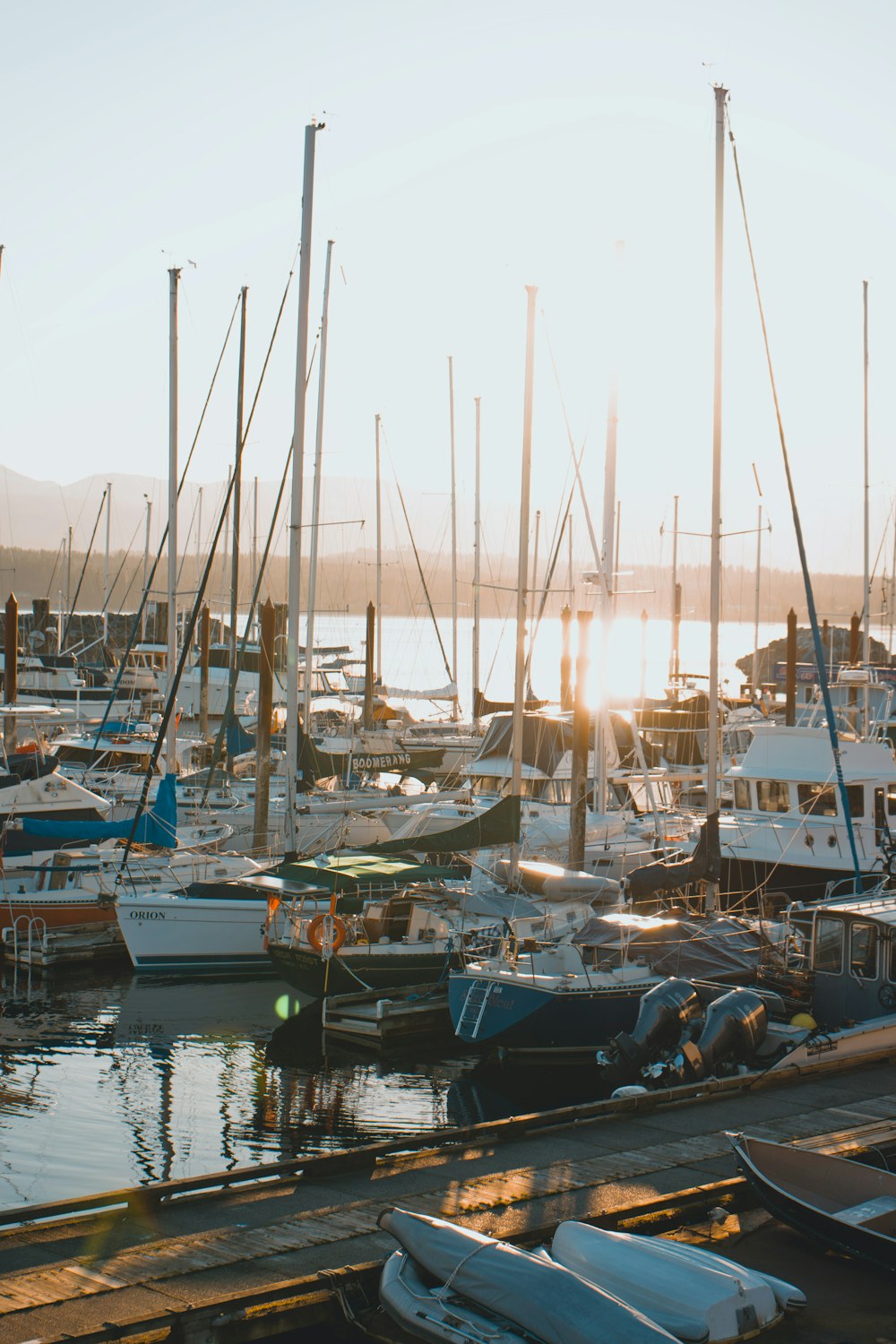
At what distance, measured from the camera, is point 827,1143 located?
11625 millimetres

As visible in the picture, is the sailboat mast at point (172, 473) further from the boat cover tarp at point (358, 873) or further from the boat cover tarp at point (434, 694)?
the boat cover tarp at point (434, 694)

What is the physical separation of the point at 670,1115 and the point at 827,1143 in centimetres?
172

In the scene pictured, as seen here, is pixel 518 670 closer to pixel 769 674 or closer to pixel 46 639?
pixel 46 639

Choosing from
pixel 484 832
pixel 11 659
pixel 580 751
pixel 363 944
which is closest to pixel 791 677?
pixel 580 751

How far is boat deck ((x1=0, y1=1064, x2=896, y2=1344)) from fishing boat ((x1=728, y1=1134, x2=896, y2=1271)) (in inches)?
23.3

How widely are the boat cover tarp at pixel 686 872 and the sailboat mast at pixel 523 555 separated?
2.07 m

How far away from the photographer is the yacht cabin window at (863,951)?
16.2 metres

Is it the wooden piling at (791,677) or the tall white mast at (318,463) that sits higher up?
the tall white mast at (318,463)

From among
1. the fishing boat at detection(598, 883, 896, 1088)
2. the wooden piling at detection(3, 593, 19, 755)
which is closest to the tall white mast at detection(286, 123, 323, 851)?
the fishing boat at detection(598, 883, 896, 1088)

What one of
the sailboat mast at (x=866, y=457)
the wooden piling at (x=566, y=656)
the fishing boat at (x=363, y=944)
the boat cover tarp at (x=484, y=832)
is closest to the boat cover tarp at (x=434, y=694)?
the wooden piling at (x=566, y=656)

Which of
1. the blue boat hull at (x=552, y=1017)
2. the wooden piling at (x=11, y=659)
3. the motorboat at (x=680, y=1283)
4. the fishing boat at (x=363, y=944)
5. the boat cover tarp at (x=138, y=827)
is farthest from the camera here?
the wooden piling at (x=11, y=659)

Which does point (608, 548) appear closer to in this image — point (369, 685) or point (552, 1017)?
point (552, 1017)

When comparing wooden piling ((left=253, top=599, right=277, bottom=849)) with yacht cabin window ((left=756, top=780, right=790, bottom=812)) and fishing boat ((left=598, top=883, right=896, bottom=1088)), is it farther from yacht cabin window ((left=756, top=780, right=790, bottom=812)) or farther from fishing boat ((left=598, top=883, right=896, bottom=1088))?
fishing boat ((left=598, top=883, right=896, bottom=1088))

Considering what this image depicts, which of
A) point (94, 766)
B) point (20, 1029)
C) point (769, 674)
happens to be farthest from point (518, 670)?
point (769, 674)
